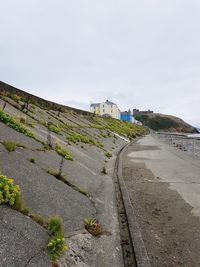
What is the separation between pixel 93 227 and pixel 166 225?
1707 millimetres

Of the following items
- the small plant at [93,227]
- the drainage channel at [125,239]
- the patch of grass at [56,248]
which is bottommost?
the drainage channel at [125,239]

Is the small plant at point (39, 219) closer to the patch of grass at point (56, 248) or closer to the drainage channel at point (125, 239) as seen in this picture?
the patch of grass at point (56, 248)

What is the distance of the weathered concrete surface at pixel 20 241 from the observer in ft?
9.98

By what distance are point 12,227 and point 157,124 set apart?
596 feet

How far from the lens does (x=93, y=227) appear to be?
15.6 feet

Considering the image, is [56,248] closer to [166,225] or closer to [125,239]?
[125,239]

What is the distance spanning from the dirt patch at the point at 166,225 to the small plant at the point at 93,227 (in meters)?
0.87

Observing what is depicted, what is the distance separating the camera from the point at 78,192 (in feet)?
20.4

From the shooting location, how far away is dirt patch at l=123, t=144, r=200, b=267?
4223 millimetres

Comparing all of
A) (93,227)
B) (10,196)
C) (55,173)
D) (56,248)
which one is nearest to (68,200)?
(93,227)

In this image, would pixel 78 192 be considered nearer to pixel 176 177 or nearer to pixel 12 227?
pixel 12 227

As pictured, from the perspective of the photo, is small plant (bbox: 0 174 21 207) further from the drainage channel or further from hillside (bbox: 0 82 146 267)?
the drainage channel

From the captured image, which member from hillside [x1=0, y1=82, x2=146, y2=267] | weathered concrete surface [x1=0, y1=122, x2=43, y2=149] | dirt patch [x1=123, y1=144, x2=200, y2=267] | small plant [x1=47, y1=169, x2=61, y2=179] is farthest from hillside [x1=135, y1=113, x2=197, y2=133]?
small plant [x1=47, y1=169, x2=61, y2=179]

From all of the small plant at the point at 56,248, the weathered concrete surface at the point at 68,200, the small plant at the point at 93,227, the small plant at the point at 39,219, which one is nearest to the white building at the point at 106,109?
the weathered concrete surface at the point at 68,200
